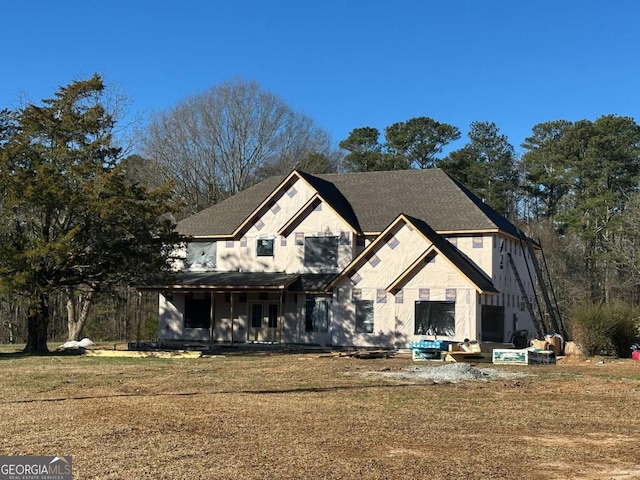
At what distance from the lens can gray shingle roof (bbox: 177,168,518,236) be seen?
33000mm

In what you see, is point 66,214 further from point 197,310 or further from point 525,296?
point 525,296

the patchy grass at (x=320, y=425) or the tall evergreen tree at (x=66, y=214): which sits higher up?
the tall evergreen tree at (x=66, y=214)

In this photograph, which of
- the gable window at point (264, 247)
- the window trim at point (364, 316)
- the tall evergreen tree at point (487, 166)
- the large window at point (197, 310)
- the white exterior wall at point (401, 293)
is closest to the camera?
the white exterior wall at point (401, 293)

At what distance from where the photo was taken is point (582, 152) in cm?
5591

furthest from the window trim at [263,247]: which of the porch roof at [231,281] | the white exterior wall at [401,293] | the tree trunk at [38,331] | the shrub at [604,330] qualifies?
the shrub at [604,330]

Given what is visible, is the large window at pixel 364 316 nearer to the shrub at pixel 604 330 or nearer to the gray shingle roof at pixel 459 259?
the gray shingle roof at pixel 459 259

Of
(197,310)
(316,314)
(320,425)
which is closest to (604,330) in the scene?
(316,314)

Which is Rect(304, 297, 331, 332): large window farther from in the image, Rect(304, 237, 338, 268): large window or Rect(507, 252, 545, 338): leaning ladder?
Rect(507, 252, 545, 338): leaning ladder

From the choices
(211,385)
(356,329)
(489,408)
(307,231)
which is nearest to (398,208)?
(307,231)

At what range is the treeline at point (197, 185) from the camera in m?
27.1

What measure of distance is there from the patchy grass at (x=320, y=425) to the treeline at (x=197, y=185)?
28.4ft

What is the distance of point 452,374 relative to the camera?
1916cm

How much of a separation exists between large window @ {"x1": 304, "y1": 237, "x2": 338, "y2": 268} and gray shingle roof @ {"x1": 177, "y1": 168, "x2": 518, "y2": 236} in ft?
4.45

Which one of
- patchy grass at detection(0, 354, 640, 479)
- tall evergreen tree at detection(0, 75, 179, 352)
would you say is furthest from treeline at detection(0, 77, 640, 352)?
patchy grass at detection(0, 354, 640, 479)
